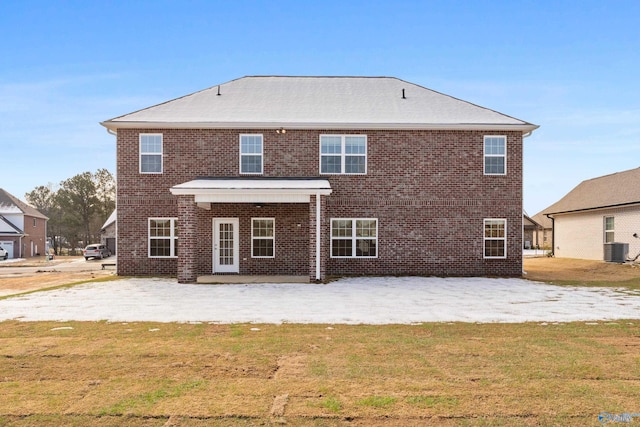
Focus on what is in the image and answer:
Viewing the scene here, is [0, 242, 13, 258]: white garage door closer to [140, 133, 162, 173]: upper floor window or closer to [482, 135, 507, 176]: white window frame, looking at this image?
[140, 133, 162, 173]: upper floor window

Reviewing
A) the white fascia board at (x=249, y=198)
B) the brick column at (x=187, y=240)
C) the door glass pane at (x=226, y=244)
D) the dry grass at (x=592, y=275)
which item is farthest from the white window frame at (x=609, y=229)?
the brick column at (x=187, y=240)

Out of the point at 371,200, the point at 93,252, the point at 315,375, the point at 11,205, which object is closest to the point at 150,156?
the point at 371,200

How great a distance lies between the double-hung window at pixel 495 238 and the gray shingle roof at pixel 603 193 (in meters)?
9.59

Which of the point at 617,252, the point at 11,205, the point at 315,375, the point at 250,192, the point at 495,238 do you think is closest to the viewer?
the point at 315,375

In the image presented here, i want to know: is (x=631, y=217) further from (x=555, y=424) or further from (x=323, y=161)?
(x=555, y=424)

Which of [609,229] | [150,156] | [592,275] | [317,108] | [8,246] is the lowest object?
[8,246]

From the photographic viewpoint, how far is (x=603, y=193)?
90.5 feet

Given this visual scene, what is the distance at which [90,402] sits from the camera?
4746mm

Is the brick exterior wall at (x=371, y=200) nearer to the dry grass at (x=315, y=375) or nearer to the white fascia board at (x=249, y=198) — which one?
the white fascia board at (x=249, y=198)

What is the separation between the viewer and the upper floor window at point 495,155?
61.0 feet

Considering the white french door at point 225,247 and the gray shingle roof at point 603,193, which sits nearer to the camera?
the white french door at point 225,247

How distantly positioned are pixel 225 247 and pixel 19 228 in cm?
4097

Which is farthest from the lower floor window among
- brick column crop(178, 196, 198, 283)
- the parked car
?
the parked car

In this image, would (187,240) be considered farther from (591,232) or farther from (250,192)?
(591,232)
